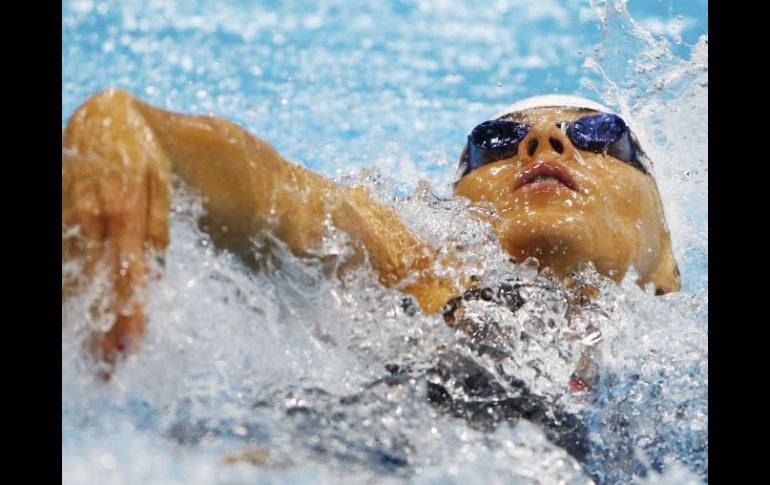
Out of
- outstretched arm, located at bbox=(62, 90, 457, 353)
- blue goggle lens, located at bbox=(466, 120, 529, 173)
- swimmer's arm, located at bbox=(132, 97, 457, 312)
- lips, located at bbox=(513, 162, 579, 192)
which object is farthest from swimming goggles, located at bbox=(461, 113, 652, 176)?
outstretched arm, located at bbox=(62, 90, 457, 353)

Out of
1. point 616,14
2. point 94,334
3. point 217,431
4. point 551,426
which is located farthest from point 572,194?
point 616,14

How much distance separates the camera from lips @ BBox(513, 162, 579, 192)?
1.84 m

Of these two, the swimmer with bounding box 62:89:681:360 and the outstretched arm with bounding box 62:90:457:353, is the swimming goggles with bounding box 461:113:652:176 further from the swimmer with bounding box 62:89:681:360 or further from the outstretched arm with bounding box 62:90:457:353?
the outstretched arm with bounding box 62:90:457:353

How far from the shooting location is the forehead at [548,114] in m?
2.07

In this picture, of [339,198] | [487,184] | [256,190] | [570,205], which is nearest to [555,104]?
[487,184]

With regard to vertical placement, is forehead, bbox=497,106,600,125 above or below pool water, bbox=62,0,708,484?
above

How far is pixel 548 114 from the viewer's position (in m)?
2.10

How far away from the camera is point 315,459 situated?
1.19m

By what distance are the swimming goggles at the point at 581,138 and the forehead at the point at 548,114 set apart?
4cm

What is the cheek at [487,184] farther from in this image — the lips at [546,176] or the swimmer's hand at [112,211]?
the swimmer's hand at [112,211]

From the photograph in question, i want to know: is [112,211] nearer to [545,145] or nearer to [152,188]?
[152,188]

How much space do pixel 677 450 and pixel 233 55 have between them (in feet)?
10.6

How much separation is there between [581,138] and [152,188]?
1182 mm

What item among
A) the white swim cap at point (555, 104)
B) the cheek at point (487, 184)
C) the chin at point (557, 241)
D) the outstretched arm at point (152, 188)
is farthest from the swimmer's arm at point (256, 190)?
the white swim cap at point (555, 104)
